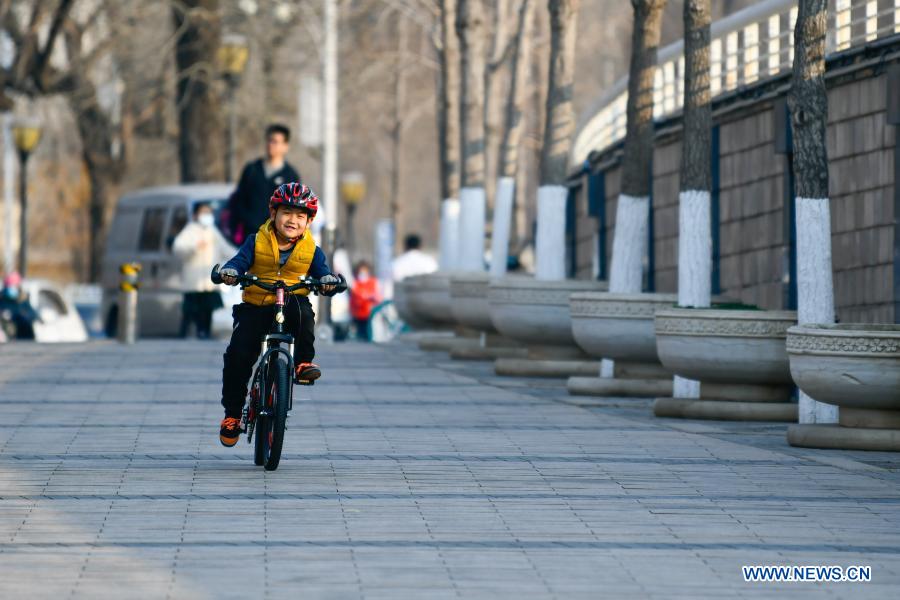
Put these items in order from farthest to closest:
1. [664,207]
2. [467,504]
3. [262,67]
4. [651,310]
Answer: [262,67], [664,207], [651,310], [467,504]

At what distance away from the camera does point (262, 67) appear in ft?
166

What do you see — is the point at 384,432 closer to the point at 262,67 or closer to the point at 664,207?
the point at 664,207

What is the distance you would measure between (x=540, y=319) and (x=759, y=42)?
303 centimetres

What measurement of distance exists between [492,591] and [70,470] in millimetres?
4180

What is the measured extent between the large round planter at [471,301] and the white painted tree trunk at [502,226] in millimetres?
321

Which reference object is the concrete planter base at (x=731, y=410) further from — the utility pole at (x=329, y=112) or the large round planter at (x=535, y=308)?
the utility pole at (x=329, y=112)

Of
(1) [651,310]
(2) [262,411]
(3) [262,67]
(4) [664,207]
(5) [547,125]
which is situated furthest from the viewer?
(3) [262,67]

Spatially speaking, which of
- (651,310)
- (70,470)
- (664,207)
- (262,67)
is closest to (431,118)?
(262,67)

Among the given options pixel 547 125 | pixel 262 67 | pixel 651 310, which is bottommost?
pixel 651 310

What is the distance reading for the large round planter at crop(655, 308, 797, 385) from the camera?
13.6 m

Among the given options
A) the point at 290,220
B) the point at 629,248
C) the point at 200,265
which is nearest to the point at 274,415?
the point at 290,220

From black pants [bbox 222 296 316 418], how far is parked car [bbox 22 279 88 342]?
2053 cm

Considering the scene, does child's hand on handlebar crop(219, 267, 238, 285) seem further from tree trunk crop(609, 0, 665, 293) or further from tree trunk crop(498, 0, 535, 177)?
tree trunk crop(498, 0, 535, 177)

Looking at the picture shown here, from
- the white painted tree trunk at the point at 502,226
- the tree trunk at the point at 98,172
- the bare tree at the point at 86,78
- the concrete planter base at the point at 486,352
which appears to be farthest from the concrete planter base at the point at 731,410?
the tree trunk at the point at 98,172
